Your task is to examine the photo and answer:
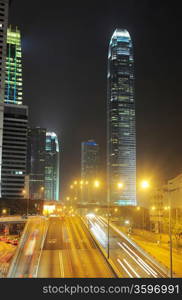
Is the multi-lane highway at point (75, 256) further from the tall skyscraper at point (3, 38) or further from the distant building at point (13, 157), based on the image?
the distant building at point (13, 157)

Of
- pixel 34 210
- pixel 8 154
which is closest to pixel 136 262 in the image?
pixel 34 210

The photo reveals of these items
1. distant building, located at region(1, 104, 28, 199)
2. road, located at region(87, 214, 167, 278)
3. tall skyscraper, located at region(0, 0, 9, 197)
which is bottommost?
road, located at region(87, 214, 167, 278)

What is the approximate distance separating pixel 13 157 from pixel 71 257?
154208 mm

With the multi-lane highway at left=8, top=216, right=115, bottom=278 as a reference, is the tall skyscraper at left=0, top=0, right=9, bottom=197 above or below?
above

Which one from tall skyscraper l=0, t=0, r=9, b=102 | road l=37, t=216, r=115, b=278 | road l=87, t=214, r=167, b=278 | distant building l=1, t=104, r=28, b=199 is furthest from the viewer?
distant building l=1, t=104, r=28, b=199

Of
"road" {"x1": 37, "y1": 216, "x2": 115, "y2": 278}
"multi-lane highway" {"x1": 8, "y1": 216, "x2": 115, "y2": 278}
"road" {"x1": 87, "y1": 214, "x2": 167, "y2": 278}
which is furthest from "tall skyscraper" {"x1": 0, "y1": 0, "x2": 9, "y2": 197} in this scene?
"road" {"x1": 87, "y1": 214, "x2": 167, "y2": 278}

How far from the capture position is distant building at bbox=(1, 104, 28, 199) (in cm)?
18562

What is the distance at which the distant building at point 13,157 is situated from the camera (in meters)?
186

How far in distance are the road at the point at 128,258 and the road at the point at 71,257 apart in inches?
63.9

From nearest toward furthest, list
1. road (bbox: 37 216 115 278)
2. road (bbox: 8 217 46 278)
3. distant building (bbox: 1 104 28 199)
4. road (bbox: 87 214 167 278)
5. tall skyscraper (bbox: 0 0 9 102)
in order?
1. road (bbox: 37 216 115 278)
2. road (bbox: 87 214 167 278)
3. road (bbox: 8 217 46 278)
4. tall skyscraper (bbox: 0 0 9 102)
5. distant building (bbox: 1 104 28 199)

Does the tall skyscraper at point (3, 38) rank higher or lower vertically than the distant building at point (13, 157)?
higher

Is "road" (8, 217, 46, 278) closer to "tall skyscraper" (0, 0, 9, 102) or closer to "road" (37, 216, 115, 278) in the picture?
"road" (37, 216, 115, 278)

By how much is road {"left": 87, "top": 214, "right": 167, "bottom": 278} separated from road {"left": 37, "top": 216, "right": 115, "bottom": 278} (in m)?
1.62

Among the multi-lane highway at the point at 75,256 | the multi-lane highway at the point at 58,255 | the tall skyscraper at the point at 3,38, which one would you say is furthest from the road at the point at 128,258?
the tall skyscraper at the point at 3,38
